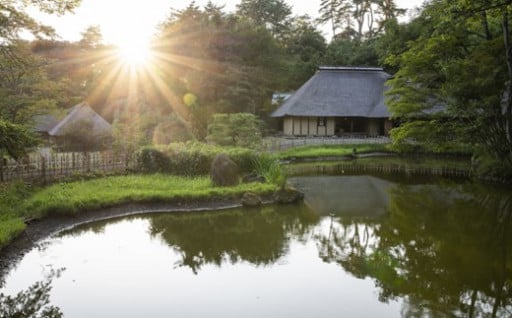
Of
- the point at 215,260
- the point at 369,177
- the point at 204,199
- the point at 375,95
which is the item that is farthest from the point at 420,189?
the point at 375,95

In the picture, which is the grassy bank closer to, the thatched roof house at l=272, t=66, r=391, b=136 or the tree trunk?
the tree trunk

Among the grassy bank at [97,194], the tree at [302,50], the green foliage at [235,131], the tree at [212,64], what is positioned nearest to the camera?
the grassy bank at [97,194]

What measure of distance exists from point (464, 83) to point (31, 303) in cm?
1760

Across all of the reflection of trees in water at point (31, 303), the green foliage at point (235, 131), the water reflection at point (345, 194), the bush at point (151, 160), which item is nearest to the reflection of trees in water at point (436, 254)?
the water reflection at point (345, 194)

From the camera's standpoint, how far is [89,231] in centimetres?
1158

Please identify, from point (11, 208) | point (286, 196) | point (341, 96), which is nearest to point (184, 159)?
point (286, 196)

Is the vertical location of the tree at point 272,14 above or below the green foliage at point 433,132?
above

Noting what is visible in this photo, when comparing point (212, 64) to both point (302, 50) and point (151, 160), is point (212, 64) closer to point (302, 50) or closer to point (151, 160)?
point (151, 160)

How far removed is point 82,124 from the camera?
26516 millimetres

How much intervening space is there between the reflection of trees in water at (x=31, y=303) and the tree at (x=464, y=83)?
51.1 feet

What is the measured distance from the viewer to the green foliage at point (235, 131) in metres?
24.3

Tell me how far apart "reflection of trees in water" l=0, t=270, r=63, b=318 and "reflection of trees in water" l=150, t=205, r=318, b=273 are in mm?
2712

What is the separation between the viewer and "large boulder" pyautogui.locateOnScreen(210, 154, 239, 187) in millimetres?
15812

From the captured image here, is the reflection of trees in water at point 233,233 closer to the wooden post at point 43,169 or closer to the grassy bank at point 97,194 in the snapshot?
the grassy bank at point 97,194
